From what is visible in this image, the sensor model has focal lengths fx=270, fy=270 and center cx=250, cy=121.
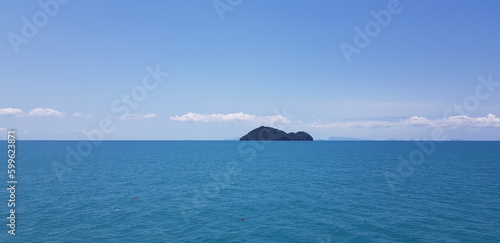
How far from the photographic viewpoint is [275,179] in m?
76.2

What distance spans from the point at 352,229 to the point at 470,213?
21.3 metres

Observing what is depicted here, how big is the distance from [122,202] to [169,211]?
462 inches

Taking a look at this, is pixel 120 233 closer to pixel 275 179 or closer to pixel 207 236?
pixel 207 236

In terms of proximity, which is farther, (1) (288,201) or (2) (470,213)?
(1) (288,201)

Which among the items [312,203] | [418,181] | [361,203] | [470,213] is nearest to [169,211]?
[312,203]

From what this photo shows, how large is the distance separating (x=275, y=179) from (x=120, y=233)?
159ft

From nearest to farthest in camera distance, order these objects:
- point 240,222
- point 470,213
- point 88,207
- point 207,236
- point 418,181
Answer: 1. point 207,236
2. point 240,222
3. point 470,213
4. point 88,207
5. point 418,181

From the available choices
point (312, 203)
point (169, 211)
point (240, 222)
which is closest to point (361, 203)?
point (312, 203)

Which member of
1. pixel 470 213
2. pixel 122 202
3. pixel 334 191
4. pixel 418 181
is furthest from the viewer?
pixel 418 181

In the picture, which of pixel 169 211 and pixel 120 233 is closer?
pixel 120 233

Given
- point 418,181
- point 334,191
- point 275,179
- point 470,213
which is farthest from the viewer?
point 275,179

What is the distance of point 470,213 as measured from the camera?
41.3m

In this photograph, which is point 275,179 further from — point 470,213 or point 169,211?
point 470,213

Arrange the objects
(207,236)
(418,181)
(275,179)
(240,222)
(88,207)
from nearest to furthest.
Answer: (207,236) < (240,222) < (88,207) < (418,181) < (275,179)
